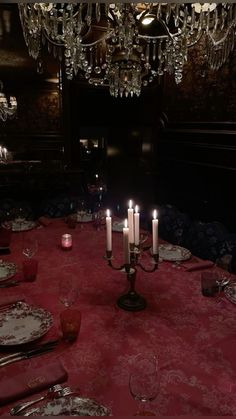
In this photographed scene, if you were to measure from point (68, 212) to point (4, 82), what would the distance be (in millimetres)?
4142

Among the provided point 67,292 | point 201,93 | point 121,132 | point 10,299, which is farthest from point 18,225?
point 121,132

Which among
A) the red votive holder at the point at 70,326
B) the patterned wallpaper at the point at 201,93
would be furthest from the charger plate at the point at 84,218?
the patterned wallpaper at the point at 201,93

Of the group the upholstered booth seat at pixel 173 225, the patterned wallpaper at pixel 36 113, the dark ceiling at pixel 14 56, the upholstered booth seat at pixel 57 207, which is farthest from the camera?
the patterned wallpaper at pixel 36 113

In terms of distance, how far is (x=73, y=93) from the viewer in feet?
19.3

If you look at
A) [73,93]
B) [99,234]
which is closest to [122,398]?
[99,234]

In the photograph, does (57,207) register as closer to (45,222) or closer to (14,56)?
(45,222)

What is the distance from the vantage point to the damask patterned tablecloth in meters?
1.06

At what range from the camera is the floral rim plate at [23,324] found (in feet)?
4.32

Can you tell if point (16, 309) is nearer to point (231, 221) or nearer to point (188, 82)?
point (231, 221)

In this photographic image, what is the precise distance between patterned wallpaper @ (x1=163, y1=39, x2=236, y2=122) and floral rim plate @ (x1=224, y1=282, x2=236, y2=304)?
2.93 m

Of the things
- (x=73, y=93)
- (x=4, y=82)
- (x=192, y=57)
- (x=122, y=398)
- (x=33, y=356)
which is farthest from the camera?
(x=4, y=82)

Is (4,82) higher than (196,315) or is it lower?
higher

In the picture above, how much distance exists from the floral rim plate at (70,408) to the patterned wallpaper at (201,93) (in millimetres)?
3885

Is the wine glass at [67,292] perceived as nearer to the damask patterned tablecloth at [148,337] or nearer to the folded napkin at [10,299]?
the damask patterned tablecloth at [148,337]
